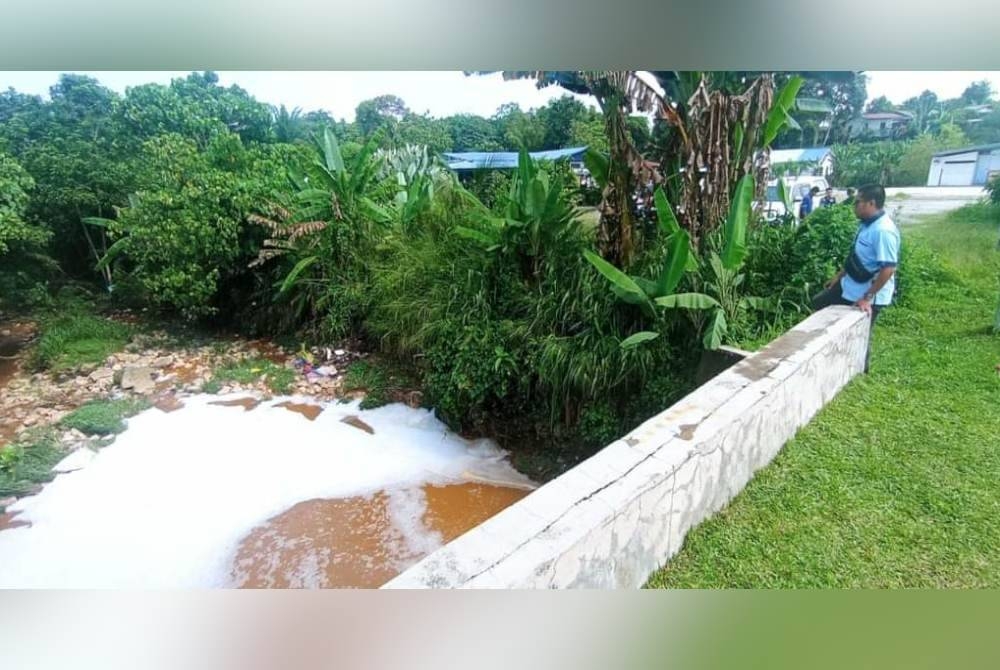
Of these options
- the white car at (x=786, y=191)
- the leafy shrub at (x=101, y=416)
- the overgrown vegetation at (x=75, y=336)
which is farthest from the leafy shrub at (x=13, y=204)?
the white car at (x=786, y=191)

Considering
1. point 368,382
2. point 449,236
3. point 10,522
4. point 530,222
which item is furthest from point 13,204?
point 530,222

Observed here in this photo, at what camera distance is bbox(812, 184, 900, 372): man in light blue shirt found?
1.99 metres

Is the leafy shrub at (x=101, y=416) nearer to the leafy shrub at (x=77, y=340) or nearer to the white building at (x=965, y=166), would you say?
the leafy shrub at (x=77, y=340)

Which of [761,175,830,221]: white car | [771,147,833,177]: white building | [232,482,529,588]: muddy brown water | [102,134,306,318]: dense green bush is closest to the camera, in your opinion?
[232,482,529,588]: muddy brown water

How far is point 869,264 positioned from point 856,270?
0.06 metres

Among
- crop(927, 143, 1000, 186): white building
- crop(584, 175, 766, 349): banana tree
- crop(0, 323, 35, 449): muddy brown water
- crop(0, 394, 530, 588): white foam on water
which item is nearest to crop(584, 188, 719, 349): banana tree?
crop(584, 175, 766, 349): banana tree

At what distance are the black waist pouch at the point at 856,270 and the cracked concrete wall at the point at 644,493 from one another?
1.61 ft

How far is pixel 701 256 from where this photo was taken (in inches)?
97.3

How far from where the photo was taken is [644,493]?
120 centimetres

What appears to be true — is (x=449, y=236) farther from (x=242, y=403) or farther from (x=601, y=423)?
(x=242, y=403)

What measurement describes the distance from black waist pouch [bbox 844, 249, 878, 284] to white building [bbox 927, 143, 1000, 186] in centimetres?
37

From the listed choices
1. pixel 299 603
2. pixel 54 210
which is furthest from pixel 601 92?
pixel 54 210

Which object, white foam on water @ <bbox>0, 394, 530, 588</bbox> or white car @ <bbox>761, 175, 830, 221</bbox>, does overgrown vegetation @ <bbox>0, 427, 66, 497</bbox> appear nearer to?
white foam on water @ <bbox>0, 394, 530, 588</bbox>

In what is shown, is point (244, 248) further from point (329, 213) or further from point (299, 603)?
point (299, 603)
